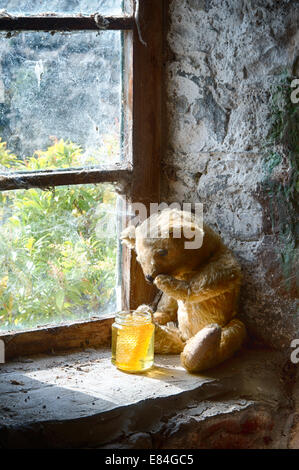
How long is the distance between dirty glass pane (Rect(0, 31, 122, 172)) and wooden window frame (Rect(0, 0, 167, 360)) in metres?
0.04


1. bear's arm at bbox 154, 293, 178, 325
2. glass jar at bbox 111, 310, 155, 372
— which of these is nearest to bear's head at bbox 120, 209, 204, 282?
glass jar at bbox 111, 310, 155, 372

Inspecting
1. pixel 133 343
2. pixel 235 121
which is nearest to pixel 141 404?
pixel 133 343

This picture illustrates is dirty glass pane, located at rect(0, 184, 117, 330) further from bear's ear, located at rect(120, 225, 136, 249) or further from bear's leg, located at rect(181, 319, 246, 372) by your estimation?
bear's leg, located at rect(181, 319, 246, 372)

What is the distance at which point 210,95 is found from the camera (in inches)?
75.1

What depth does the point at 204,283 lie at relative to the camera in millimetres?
1726

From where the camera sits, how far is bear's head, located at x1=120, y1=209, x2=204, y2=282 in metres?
1.72

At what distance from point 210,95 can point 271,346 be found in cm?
76

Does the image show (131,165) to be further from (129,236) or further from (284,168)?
(284,168)

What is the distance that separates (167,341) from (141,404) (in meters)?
0.35

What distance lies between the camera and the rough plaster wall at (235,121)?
5.79 feet

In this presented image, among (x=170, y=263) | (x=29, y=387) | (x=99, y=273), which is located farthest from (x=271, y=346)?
(x=29, y=387)

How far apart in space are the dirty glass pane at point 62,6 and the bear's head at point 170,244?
635 millimetres
